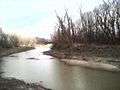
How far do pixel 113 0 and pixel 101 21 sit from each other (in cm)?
689

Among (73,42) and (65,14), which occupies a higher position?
(65,14)

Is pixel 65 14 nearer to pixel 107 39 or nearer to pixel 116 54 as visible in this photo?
pixel 107 39

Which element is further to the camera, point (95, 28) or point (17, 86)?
point (95, 28)

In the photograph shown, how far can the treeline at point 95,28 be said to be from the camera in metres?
68.4

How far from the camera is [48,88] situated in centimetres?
2205

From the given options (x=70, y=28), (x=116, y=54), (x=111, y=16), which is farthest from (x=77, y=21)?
(x=116, y=54)

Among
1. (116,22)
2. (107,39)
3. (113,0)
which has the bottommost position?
(107,39)

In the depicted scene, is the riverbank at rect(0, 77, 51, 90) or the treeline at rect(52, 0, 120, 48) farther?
the treeline at rect(52, 0, 120, 48)

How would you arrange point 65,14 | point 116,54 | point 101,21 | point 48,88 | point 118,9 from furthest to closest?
point 65,14, point 101,21, point 118,9, point 116,54, point 48,88

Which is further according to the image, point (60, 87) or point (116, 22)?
point (116, 22)

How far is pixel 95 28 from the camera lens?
7888 cm

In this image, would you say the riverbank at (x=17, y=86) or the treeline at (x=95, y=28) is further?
the treeline at (x=95, y=28)

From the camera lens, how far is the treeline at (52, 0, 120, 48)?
68375 millimetres

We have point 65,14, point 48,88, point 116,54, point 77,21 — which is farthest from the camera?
point 77,21
